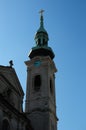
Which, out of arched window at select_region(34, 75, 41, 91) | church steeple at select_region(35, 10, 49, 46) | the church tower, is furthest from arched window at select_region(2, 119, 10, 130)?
church steeple at select_region(35, 10, 49, 46)

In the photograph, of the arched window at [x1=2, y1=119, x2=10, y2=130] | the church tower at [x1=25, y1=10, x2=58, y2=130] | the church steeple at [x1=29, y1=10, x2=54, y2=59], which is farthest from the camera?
the church steeple at [x1=29, y1=10, x2=54, y2=59]

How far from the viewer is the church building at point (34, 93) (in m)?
30.3

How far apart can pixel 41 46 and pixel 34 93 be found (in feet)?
25.9

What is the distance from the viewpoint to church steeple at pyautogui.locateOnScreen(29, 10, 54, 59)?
146ft

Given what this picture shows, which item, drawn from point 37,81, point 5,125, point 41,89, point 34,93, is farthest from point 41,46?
point 5,125

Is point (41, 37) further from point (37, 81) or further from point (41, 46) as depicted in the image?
point (37, 81)

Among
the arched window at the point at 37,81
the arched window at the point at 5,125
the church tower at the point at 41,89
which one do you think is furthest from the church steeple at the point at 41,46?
the arched window at the point at 5,125

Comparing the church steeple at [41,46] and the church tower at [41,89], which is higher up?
the church steeple at [41,46]

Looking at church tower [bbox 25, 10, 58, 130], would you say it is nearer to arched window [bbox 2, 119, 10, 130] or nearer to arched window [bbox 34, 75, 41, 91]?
arched window [bbox 34, 75, 41, 91]

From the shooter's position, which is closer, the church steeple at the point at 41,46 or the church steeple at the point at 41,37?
the church steeple at the point at 41,46

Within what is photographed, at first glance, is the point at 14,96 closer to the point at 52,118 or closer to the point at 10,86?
the point at 10,86

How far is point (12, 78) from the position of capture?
34125mm

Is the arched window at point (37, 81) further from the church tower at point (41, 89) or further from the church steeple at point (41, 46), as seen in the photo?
the church steeple at point (41, 46)

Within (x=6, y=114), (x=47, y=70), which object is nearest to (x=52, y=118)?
(x=47, y=70)
